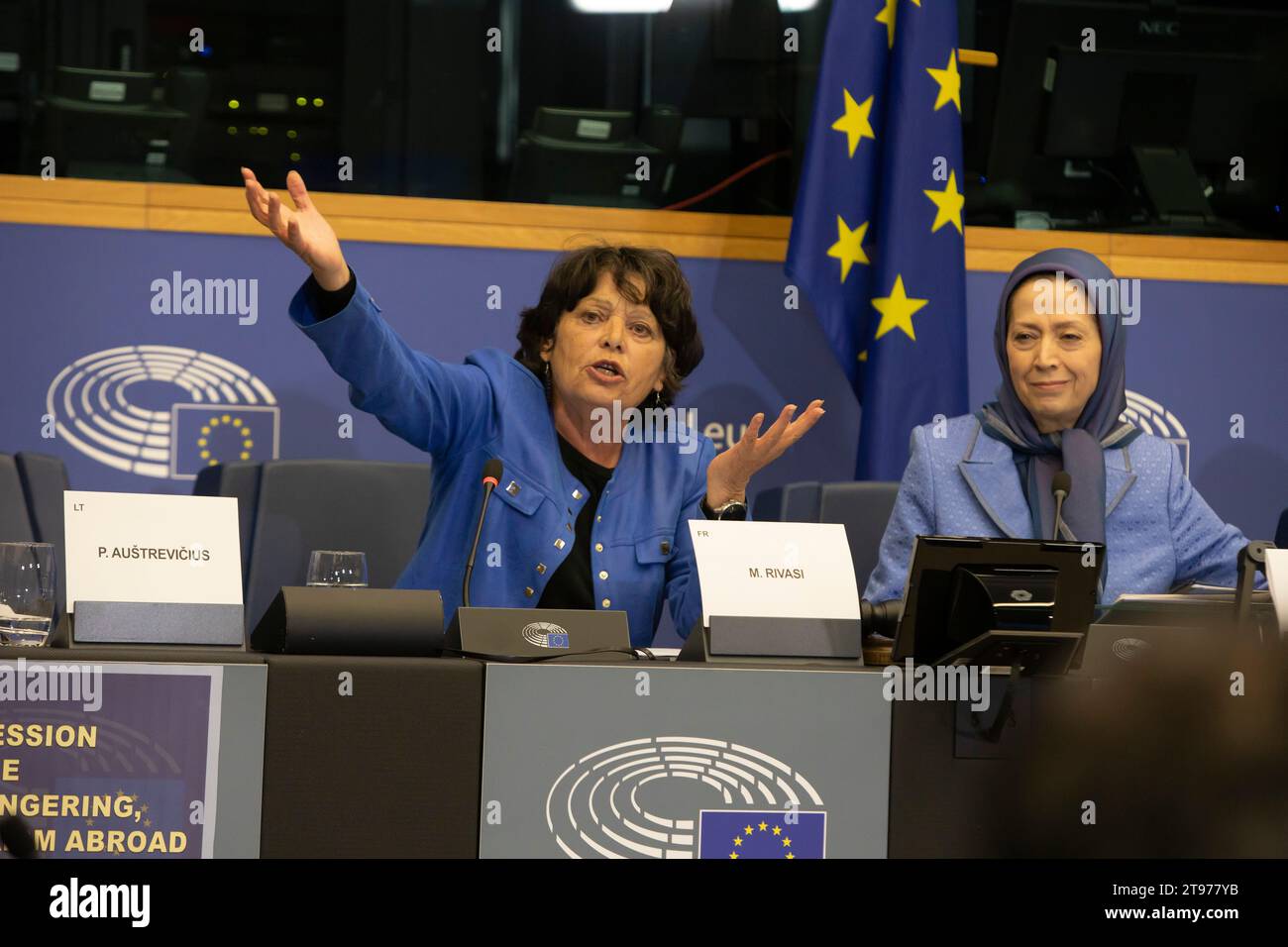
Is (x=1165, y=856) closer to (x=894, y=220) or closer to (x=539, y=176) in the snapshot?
(x=894, y=220)

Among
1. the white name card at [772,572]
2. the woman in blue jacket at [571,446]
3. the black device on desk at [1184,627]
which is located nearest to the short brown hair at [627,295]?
the woman in blue jacket at [571,446]

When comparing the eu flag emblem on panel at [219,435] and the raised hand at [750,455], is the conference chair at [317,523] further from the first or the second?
the raised hand at [750,455]

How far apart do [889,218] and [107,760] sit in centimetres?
265

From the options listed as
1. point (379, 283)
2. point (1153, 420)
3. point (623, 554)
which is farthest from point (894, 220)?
point (623, 554)

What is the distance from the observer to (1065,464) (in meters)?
2.80

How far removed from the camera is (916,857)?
164 centimetres

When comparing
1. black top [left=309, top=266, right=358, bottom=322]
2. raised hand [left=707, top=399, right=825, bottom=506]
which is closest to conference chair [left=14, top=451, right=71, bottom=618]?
black top [left=309, top=266, right=358, bottom=322]

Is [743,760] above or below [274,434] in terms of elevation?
below

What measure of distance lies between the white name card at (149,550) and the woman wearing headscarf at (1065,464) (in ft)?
4.37

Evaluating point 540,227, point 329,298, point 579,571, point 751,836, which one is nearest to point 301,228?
point 329,298

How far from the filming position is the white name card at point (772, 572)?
176 cm

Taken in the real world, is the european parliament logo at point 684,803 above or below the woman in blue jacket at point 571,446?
below

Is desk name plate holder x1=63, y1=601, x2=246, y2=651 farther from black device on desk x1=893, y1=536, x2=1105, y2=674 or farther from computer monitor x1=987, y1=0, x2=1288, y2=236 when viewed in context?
computer monitor x1=987, y1=0, x2=1288, y2=236
